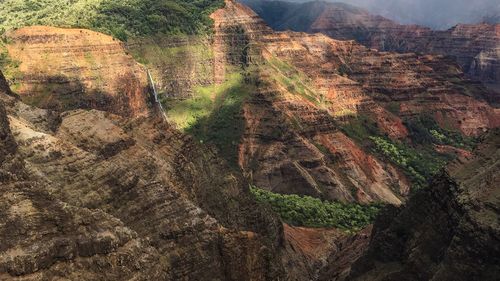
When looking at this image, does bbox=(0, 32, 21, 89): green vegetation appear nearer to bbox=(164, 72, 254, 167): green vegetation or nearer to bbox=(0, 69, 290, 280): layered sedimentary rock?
bbox=(164, 72, 254, 167): green vegetation

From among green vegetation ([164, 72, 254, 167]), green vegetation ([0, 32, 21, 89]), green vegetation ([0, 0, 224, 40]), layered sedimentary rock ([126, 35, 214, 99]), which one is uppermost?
green vegetation ([0, 0, 224, 40])

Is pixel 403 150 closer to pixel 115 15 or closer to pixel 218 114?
pixel 218 114

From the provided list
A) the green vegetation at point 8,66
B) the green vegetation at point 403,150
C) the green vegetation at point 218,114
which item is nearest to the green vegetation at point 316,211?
the green vegetation at point 218,114

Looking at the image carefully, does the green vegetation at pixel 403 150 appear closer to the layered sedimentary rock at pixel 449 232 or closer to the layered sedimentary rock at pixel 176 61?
the layered sedimentary rock at pixel 176 61

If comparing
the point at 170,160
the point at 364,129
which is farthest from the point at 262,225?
the point at 364,129

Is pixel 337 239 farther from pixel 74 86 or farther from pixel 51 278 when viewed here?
pixel 51 278

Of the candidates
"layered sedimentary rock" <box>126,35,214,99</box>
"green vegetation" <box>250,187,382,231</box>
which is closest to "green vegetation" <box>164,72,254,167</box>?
"layered sedimentary rock" <box>126,35,214,99</box>

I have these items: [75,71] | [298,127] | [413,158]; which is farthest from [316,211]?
[413,158]
